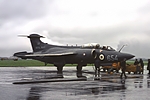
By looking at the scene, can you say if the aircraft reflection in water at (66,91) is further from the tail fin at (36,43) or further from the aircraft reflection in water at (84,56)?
the tail fin at (36,43)

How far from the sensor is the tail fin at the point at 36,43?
105 ft

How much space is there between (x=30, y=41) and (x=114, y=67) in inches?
426

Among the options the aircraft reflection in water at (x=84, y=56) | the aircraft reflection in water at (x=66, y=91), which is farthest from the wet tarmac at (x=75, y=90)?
the aircraft reflection in water at (x=84, y=56)

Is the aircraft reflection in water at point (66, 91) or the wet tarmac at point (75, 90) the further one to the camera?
the aircraft reflection in water at point (66, 91)

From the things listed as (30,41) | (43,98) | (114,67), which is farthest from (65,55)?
(43,98)

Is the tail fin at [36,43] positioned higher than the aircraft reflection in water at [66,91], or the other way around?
the tail fin at [36,43]

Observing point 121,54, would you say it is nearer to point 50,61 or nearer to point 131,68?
point 131,68

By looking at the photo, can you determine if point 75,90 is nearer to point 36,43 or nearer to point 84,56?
point 84,56

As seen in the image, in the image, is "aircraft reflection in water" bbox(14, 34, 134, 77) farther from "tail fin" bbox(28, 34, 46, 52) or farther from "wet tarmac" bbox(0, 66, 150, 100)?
"wet tarmac" bbox(0, 66, 150, 100)

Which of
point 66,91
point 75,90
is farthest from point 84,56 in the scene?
point 66,91

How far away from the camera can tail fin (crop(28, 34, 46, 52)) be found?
31.9m

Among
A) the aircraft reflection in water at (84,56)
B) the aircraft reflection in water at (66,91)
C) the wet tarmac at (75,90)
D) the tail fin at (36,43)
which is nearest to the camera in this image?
the wet tarmac at (75,90)

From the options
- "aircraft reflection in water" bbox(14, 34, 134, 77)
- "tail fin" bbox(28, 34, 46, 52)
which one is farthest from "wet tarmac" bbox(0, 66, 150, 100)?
"tail fin" bbox(28, 34, 46, 52)

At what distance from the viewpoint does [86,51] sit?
24938 mm
